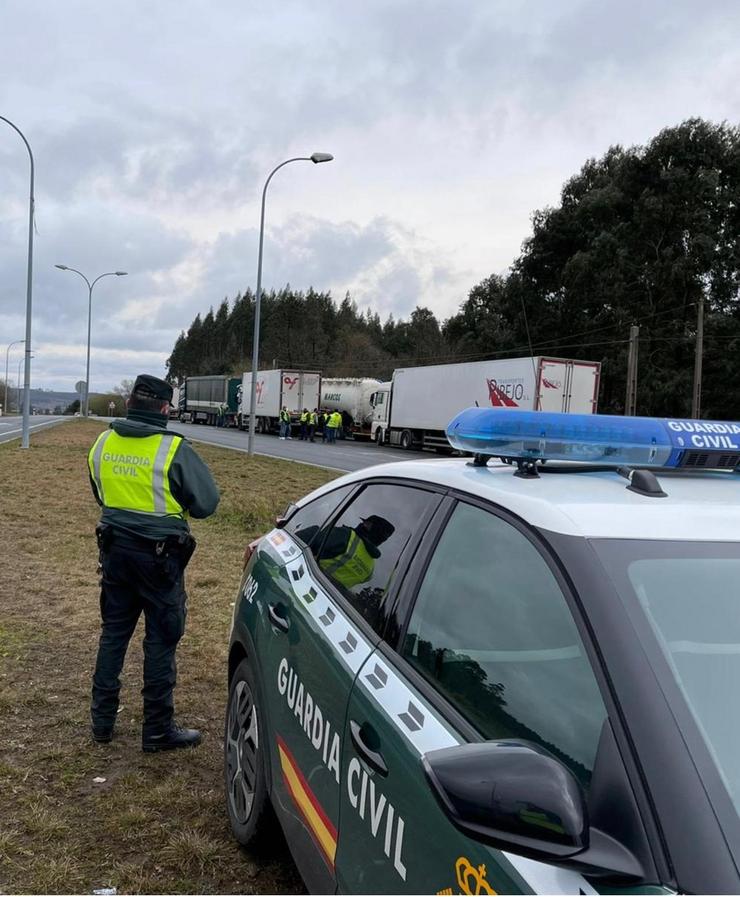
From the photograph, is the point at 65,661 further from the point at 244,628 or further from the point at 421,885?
the point at 421,885

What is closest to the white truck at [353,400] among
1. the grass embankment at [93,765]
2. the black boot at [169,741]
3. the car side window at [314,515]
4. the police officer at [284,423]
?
the police officer at [284,423]

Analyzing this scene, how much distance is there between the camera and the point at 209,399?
204 ft

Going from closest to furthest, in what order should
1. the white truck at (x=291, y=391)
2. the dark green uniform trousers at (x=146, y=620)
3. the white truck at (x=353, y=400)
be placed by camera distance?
the dark green uniform trousers at (x=146, y=620) < the white truck at (x=291, y=391) < the white truck at (x=353, y=400)

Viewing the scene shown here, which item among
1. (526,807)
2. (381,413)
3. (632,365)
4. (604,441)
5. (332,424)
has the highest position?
(632,365)

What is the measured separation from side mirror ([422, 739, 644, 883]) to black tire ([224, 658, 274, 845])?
1576 mm

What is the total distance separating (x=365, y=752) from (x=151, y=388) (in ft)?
8.04

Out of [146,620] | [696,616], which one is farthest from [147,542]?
[696,616]

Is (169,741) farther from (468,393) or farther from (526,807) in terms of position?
(468,393)

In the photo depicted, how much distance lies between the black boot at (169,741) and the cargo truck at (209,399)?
5182cm

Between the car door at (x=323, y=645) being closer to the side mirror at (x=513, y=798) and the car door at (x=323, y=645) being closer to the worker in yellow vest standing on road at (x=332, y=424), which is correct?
the side mirror at (x=513, y=798)

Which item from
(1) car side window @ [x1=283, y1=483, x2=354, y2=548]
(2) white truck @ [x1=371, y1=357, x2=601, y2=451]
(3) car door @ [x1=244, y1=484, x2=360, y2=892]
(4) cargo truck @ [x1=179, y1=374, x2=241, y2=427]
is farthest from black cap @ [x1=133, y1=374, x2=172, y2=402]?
(4) cargo truck @ [x1=179, y1=374, x2=241, y2=427]

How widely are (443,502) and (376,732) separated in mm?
653

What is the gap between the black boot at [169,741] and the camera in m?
3.76

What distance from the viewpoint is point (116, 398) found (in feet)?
297
